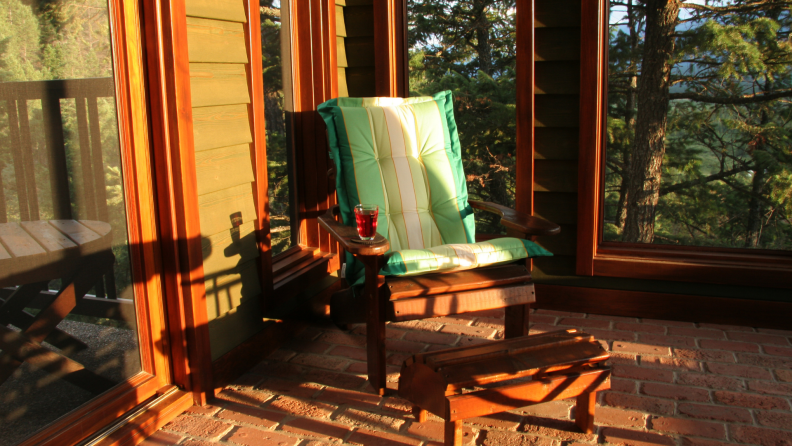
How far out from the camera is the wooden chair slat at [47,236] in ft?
5.33

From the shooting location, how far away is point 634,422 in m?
2.02

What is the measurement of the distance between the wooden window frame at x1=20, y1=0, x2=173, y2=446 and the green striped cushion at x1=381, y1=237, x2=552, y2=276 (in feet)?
2.67

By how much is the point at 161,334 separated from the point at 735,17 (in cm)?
283

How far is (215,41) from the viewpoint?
218cm

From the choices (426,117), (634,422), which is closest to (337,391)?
(634,422)

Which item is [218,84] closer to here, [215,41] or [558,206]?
[215,41]

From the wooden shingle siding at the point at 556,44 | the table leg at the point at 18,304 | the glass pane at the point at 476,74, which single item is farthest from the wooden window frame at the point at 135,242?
the wooden shingle siding at the point at 556,44

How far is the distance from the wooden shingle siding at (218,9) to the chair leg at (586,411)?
184cm

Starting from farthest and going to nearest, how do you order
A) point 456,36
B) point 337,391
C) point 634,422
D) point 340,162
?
point 456,36 → point 340,162 → point 337,391 → point 634,422

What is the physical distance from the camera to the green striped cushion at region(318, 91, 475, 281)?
8.40 feet

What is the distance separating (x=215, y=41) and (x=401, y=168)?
3.09ft

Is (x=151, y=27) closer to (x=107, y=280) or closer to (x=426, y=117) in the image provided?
(x=107, y=280)

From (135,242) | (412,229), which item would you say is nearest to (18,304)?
(135,242)

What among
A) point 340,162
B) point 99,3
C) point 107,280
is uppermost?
point 99,3
